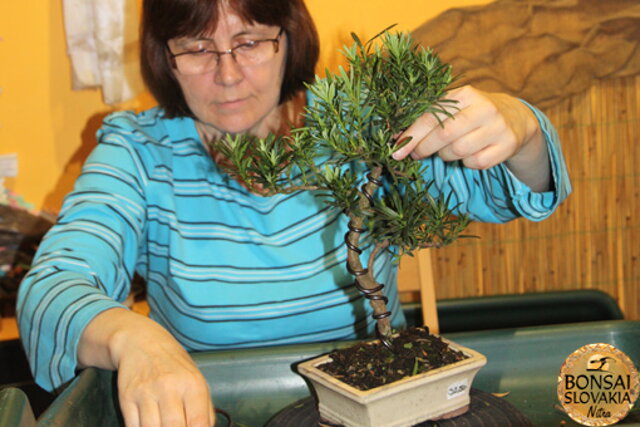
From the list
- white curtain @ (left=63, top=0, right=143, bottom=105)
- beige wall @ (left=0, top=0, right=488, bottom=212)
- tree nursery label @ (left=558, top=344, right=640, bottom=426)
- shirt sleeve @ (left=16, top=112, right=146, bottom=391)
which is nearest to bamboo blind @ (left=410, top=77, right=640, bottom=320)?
beige wall @ (left=0, top=0, right=488, bottom=212)

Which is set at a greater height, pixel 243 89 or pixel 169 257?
pixel 243 89

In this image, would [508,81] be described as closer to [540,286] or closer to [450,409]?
[540,286]

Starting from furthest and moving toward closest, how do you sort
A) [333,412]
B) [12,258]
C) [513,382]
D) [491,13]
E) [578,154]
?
[578,154] → [491,13] → [12,258] → [513,382] → [333,412]

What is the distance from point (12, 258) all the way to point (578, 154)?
6.22ft

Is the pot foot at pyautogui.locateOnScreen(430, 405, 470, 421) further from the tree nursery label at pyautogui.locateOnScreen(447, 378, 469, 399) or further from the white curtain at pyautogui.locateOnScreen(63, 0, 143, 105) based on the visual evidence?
the white curtain at pyautogui.locateOnScreen(63, 0, 143, 105)

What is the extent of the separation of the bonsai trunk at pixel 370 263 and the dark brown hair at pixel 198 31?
0.53 meters

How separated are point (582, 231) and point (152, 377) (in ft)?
6.55

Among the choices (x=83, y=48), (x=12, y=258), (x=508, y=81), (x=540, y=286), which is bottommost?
(x=540, y=286)

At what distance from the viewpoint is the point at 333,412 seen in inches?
31.5

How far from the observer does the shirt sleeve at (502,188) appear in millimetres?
1024

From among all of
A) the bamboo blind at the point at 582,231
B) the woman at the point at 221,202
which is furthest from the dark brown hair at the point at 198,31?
the bamboo blind at the point at 582,231

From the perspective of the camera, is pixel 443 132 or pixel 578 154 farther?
pixel 578 154

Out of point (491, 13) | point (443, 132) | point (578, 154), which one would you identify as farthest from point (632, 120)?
point (443, 132)

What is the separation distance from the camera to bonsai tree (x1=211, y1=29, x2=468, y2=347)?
0.71m
